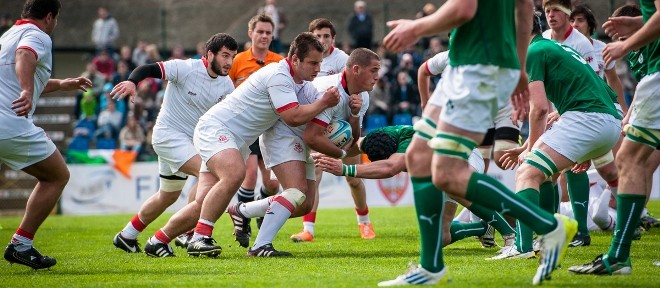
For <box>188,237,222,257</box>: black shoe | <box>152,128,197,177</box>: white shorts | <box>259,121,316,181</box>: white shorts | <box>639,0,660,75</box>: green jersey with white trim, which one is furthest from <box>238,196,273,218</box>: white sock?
<box>639,0,660,75</box>: green jersey with white trim

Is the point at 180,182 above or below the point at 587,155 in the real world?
below

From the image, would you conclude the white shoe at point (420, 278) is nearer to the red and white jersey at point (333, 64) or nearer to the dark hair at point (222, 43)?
the dark hair at point (222, 43)

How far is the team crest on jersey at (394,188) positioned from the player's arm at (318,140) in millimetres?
10214

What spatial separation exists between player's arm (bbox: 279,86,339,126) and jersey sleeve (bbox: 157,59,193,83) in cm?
172

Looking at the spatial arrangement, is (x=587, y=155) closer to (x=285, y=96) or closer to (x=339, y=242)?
(x=285, y=96)

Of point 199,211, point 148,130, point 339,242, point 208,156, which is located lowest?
point 148,130

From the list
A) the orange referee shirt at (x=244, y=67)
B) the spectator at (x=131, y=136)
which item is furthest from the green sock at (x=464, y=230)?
the spectator at (x=131, y=136)

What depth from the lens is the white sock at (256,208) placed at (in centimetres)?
902

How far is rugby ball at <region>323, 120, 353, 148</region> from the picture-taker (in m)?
8.65

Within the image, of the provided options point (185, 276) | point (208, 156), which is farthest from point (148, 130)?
point (185, 276)

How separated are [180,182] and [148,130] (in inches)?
501

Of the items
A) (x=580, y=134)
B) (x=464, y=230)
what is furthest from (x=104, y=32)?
(x=580, y=134)

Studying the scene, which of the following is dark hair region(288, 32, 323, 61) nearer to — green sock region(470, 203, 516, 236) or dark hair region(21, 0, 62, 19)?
green sock region(470, 203, 516, 236)

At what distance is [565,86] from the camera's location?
7.61m
